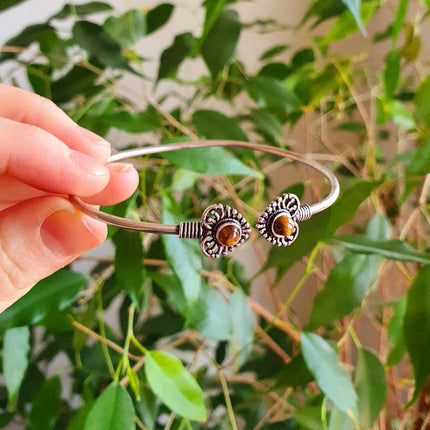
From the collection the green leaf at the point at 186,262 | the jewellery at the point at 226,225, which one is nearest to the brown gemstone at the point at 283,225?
the jewellery at the point at 226,225

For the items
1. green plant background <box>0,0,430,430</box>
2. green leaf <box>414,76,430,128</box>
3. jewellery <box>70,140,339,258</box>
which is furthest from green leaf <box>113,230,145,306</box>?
green leaf <box>414,76,430,128</box>

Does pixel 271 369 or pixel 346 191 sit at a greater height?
pixel 346 191

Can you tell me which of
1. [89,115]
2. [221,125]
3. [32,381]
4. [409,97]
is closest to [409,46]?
[409,97]

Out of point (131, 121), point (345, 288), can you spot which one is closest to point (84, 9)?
point (131, 121)

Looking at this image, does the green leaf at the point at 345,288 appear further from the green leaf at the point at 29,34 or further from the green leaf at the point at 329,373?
the green leaf at the point at 29,34

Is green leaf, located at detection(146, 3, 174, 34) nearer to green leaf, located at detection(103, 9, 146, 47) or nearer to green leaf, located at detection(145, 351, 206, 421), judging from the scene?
green leaf, located at detection(103, 9, 146, 47)

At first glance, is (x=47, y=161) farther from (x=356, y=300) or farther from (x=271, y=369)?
(x=271, y=369)
